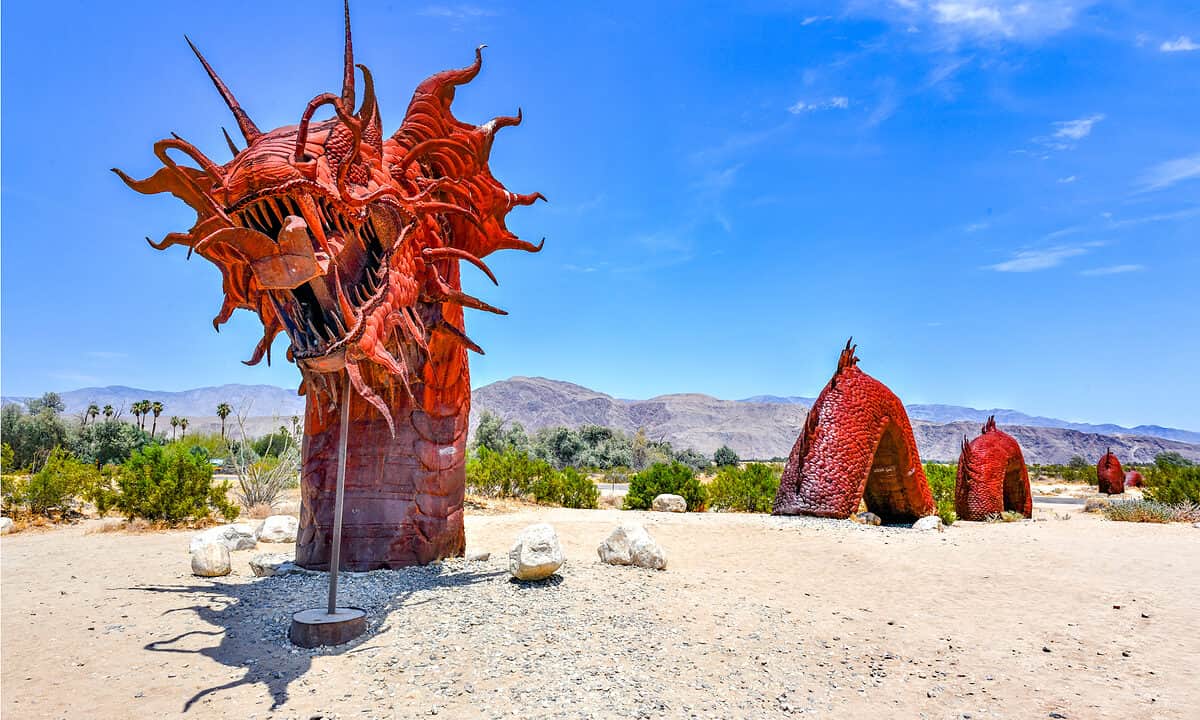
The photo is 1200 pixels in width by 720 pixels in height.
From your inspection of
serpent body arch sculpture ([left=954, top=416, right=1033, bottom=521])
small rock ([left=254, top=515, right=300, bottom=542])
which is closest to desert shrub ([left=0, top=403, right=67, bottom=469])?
small rock ([left=254, top=515, right=300, bottom=542])

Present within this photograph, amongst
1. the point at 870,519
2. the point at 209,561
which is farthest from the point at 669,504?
the point at 209,561

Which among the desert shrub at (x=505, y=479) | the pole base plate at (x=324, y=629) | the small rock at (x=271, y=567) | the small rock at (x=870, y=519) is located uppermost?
the desert shrub at (x=505, y=479)

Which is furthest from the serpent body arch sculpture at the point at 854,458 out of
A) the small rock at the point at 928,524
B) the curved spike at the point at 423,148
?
the curved spike at the point at 423,148

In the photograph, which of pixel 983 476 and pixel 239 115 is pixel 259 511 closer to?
pixel 239 115

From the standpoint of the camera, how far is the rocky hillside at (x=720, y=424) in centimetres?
10012

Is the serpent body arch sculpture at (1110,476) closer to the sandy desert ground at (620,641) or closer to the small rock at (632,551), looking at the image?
the sandy desert ground at (620,641)

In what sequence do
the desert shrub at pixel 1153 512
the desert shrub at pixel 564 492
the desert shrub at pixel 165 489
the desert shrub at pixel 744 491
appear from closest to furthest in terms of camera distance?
the desert shrub at pixel 165 489, the desert shrub at pixel 1153 512, the desert shrub at pixel 744 491, the desert shrub at pixel 564 492

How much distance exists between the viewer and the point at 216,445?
2872 centimetres

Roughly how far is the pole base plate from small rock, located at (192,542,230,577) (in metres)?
2.43

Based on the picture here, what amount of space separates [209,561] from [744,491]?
37.3 ft

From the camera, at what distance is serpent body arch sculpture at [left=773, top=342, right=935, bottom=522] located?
35.3 ft

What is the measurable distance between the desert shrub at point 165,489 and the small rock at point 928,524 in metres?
11.6

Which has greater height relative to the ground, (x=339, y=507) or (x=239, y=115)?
(x=239, y=115)

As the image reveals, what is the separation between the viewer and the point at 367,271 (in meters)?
5.08
